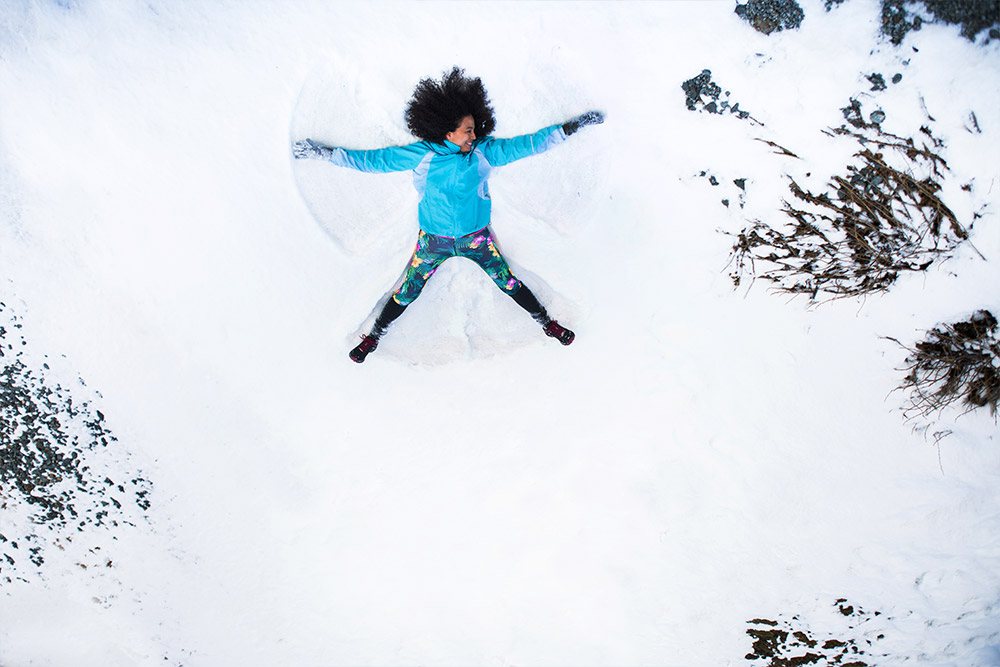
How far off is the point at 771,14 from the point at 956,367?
1.96m

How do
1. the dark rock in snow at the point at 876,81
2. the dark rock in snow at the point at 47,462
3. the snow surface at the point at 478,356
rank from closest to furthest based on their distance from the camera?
the dark rock in snow at the point at 876,81 → the snow surface at the point at 478,356 → the dark rock in snow at the point at 47,462

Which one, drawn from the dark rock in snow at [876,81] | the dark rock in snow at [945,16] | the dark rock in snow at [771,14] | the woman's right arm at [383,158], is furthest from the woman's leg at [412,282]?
the dark rock in snow at [945,16]

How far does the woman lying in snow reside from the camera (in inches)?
111

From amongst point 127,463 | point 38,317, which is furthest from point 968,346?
point 38,317

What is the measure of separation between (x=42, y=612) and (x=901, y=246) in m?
5.22

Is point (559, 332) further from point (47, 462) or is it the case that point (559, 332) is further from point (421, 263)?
point (47, 462)

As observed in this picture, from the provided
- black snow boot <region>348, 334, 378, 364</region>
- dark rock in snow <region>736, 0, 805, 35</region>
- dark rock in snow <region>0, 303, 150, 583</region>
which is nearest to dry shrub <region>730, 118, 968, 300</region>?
dark rock in snow <region>736, 0, 805, 35</region>

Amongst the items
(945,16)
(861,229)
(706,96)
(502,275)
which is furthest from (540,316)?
(945,16)

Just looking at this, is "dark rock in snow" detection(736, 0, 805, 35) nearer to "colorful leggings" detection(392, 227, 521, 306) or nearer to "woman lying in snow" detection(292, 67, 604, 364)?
"woman lying in snow" detection(292, 67, 604, 364)

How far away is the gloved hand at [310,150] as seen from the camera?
10.4 feet

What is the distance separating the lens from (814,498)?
354 centimetres

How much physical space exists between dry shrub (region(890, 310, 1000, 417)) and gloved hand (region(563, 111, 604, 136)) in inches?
74.8

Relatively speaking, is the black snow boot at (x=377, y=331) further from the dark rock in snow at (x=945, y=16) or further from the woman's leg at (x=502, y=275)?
the dark rock in snow at (x=945, y=16)

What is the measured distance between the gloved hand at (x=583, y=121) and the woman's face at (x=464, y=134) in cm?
42
